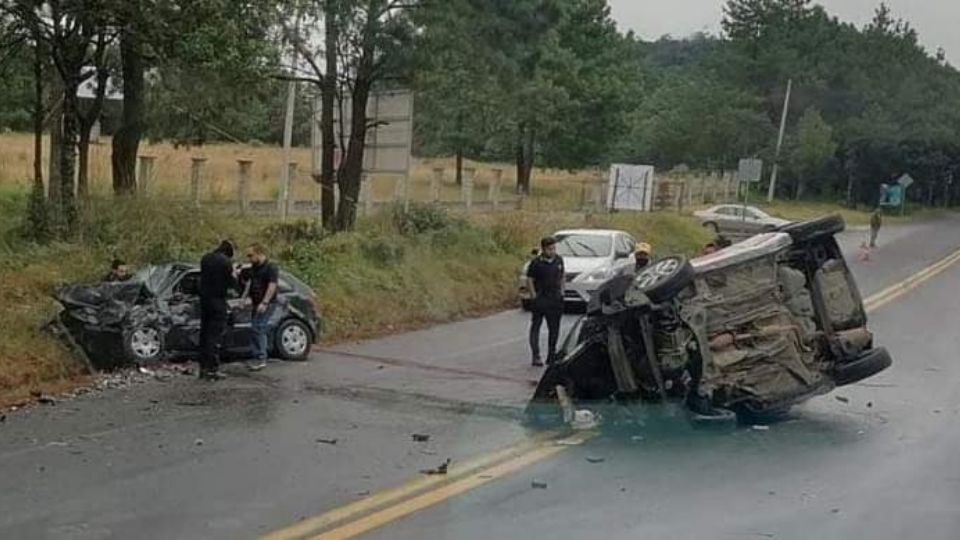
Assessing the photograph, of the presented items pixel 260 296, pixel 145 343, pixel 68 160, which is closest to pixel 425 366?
pixel 260 296

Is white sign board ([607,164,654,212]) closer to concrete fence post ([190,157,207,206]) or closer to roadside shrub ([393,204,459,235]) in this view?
roadside shrub ([393,204,459,235])

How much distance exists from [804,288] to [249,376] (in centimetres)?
636

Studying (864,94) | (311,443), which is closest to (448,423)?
(311,443)

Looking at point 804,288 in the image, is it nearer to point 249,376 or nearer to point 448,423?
point 448,423

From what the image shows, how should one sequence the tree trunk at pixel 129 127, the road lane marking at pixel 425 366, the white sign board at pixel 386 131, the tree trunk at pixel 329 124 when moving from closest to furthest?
the road lane marking at pixel 425 366, the tree trunk at pixel 129 127, the tree trunk at pixel 329 124, the white sign board at pixel 386 131

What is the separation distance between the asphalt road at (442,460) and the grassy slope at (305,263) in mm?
1946

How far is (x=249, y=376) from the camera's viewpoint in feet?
48.2

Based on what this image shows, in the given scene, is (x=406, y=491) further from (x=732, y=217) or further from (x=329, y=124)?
(x=732, y=217)

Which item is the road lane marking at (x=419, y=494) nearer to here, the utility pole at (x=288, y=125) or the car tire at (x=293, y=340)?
the car tire at (x=293, y=340)

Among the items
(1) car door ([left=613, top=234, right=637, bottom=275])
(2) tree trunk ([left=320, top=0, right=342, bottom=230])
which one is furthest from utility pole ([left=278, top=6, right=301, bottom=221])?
(1) car door ([left=613, top=234, right=637, bottom=275])

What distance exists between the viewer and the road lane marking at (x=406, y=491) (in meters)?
7.54

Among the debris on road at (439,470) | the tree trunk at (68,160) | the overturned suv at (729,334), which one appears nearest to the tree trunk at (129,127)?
the tree trunk at (68,160)

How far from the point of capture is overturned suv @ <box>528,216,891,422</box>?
36.4 ft

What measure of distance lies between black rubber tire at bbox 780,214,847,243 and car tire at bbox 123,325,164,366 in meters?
7.44
